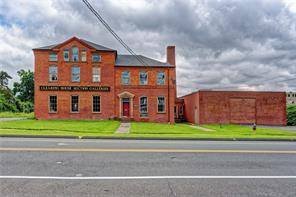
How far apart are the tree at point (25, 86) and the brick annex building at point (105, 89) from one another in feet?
148

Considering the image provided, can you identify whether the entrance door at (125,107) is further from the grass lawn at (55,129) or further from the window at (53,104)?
the grass lawn at (55,129)

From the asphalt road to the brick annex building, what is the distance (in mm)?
25739

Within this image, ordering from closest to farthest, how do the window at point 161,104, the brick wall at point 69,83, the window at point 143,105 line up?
the brick wall at point 69,83
the window at point 143,105
the window at point 161,104

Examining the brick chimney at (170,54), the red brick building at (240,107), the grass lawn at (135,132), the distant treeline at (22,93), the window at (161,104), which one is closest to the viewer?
the grass lawn at (135,132)

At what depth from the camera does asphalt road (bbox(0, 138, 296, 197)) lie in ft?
17.6

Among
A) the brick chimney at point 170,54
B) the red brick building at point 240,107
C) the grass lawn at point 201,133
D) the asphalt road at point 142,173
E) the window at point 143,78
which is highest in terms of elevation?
the brick chimney at point 170,54

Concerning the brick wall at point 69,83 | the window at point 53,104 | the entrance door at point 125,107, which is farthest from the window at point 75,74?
the entrance door at point 125,107

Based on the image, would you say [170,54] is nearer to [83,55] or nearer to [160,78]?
[160,78]

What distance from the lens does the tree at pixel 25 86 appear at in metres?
76.2

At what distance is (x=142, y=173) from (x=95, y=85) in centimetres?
2926

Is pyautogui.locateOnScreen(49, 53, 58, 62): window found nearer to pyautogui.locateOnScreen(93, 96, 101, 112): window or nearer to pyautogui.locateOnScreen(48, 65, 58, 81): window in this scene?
pyautogui.locateOnScreen(48, 65, 58, 81): window

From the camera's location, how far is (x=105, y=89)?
35.2m

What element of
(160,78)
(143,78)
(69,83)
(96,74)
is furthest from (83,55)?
(160,78)

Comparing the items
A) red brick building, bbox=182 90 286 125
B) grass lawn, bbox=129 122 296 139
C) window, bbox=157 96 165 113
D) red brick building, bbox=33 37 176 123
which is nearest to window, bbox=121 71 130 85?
red brick building, bbox=33 37 176 123
